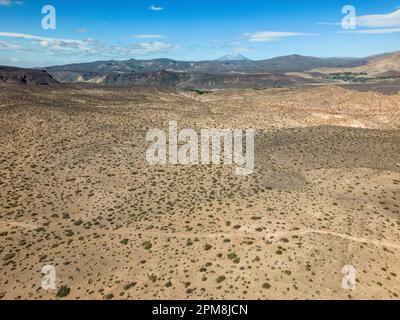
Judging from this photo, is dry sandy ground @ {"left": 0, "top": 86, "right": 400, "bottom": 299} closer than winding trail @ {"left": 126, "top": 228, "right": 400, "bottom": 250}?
Yes

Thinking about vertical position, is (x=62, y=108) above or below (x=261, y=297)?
above

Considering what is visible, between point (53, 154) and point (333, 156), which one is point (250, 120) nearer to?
point (333, 156)

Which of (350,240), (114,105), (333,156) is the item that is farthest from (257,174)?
(114,105)

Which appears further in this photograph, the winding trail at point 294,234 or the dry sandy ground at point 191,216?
the winding trail at point 294,234

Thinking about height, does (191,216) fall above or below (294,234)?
above

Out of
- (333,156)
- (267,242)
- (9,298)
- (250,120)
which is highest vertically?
(250,120)

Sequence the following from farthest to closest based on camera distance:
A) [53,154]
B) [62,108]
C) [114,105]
Result: [114,105] → [62,108] → [53,154]

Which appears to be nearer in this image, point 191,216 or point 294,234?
point 294,234
